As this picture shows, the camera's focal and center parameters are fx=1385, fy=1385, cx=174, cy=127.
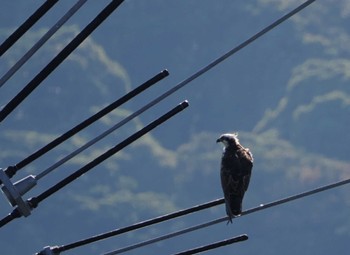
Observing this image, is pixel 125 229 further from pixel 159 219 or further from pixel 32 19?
pixel 32 19

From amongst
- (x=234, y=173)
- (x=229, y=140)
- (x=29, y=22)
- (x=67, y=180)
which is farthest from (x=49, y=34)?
(x=229, y=140)

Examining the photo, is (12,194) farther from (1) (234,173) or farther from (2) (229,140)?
(2) (229,140)

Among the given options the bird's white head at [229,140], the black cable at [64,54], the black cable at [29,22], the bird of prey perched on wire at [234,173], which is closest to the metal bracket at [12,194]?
the black cable at [64,54]

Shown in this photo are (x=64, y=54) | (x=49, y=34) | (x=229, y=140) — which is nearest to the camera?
(x=49, y=34)

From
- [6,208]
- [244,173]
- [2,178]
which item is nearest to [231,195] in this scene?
[244,173]

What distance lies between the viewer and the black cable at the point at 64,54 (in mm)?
12477

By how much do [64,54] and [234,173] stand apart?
10787 millimetres

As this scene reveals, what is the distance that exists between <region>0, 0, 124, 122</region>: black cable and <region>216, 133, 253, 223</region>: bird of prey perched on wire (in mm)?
9004

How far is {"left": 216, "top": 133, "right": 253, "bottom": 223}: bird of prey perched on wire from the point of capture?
22062mm

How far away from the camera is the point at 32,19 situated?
12.6 m

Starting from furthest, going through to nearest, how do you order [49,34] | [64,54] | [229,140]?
[229,140] < [64,54] < [49,34]

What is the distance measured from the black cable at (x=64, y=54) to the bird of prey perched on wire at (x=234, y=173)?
9.00 m

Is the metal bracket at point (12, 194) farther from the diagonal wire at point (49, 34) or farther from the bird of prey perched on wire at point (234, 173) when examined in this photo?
the bird of prey perched on wire at point (234, 173)

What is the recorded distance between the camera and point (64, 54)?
12688mm
